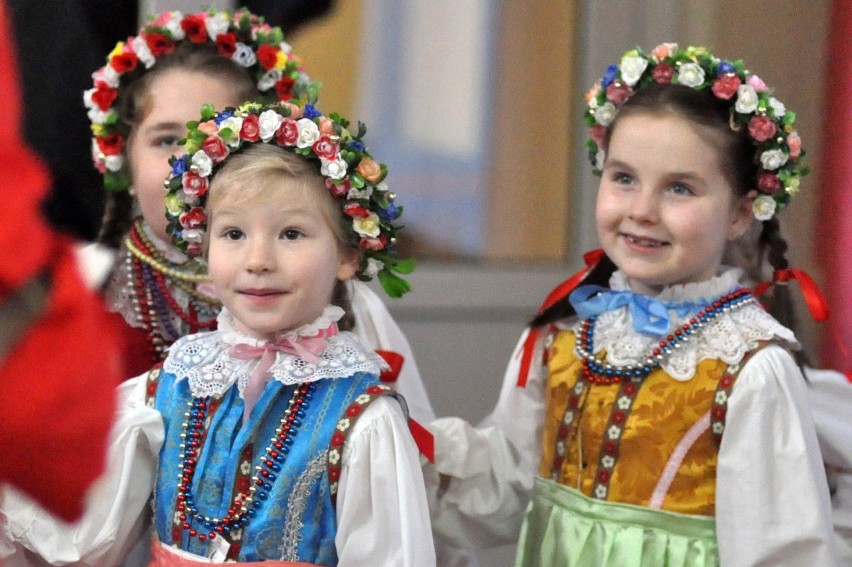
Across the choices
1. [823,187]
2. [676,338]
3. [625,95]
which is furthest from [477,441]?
[823,187]

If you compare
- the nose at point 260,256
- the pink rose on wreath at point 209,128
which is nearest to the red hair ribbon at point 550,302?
the nose at point 260,256

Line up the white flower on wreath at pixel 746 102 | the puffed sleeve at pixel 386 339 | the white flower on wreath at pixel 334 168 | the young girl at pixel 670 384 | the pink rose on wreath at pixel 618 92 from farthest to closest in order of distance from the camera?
the puffed sleeve at pixel 386 339, the pink rose on wreath at pixel 618 92, the white flower on wreath at pixel 746 102, the young girl at pixel 670 384, the white flower on wreath at pixel 334 168

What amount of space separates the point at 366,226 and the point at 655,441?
25.4 inches

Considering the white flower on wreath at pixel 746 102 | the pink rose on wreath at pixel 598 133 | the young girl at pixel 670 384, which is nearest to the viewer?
the young girl at pixel 670 384

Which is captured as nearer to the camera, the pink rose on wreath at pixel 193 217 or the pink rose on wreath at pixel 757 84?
→ the pink rose on wreath at pixel 193 217

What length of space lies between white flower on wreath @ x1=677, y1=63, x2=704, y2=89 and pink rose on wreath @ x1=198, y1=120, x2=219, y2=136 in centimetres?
85

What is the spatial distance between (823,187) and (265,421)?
2143 millimetres

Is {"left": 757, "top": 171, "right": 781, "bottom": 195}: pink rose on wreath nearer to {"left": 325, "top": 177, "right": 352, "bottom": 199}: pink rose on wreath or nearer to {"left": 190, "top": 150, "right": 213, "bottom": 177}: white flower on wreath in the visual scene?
{"left": 325, "top": 177, "right": 352, "bottom": 199}: pink rose on wreath

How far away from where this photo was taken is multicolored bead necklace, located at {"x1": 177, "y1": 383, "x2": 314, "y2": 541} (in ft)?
6.20

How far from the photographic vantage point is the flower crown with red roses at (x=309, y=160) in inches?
76.9

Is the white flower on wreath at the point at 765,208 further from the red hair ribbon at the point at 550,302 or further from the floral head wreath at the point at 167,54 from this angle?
the floral head wreath at the point at 167,54

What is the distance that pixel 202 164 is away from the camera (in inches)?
77.8

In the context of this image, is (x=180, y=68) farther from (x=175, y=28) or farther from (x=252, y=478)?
(x=252, y=478)

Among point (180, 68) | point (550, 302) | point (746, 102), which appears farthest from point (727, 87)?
point (180, 68)
